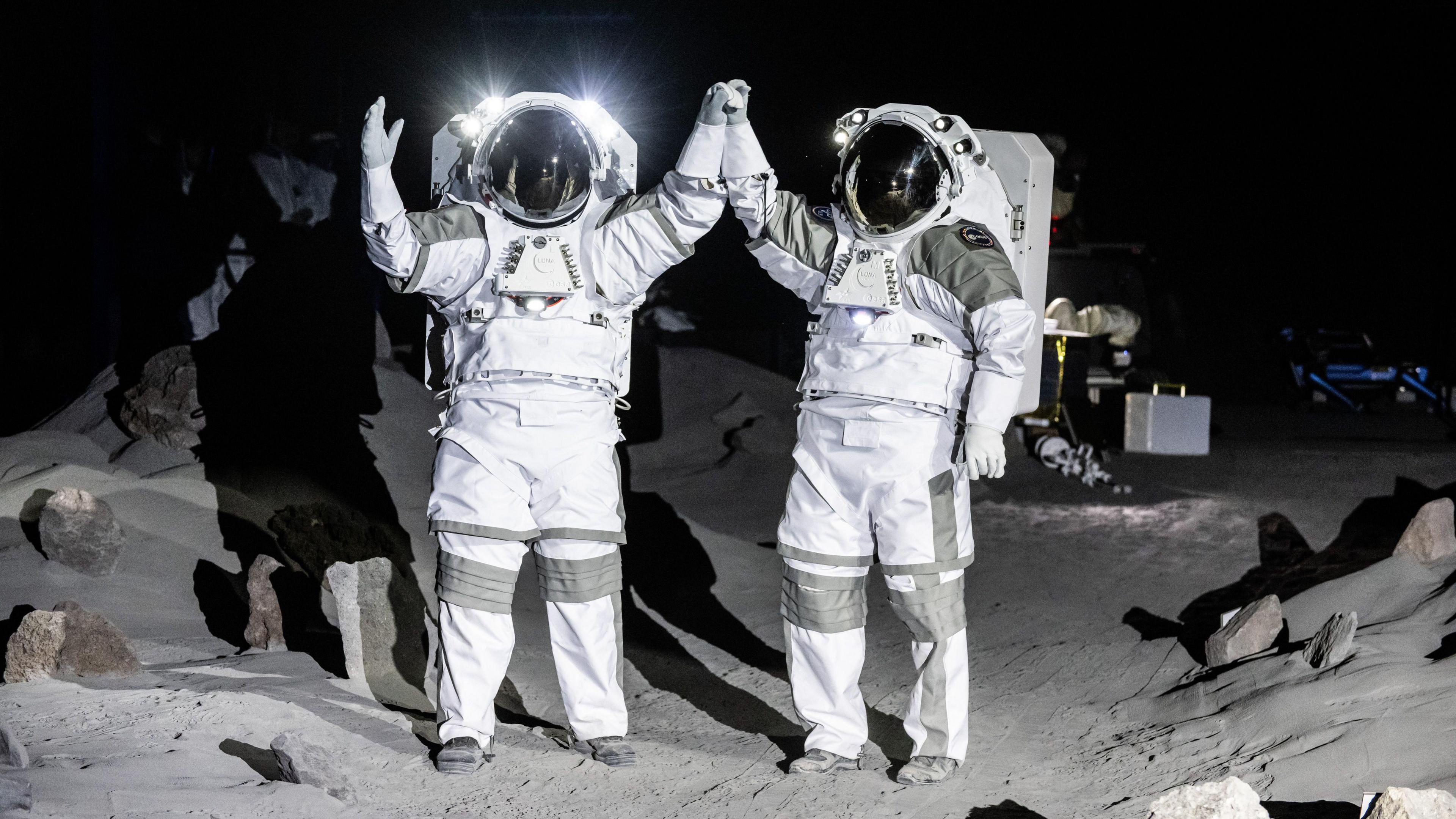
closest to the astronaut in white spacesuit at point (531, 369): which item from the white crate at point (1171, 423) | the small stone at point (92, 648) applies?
the small stone at point (92, 648)

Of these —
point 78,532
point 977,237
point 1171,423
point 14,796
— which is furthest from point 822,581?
point 1171,423

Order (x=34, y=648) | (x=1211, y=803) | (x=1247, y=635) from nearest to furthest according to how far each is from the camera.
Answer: (x=1211, y=803)
(x=34, y=648)
(x=1247, y=635)

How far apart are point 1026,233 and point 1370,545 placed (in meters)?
3.39

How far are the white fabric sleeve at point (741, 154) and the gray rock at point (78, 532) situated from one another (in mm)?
3221

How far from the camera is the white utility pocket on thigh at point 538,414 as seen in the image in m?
3.36

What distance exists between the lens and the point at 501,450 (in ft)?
11.1

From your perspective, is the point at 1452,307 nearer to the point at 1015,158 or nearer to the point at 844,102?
the point at 844,102

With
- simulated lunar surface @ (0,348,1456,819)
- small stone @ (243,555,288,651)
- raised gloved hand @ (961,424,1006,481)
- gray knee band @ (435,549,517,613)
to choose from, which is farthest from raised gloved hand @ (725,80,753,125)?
small stone @ (243,555,288,651)

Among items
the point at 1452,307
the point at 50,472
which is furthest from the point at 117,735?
the point at 1452,307

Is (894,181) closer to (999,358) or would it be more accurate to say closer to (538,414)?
(999,358)

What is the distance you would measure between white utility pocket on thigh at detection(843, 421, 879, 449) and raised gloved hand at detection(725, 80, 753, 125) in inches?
35.8

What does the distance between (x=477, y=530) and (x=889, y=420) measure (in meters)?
1.21

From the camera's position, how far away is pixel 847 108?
10242 millimetres

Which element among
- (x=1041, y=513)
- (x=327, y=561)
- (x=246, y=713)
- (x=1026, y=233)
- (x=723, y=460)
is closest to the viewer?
(x=246, y=713)
